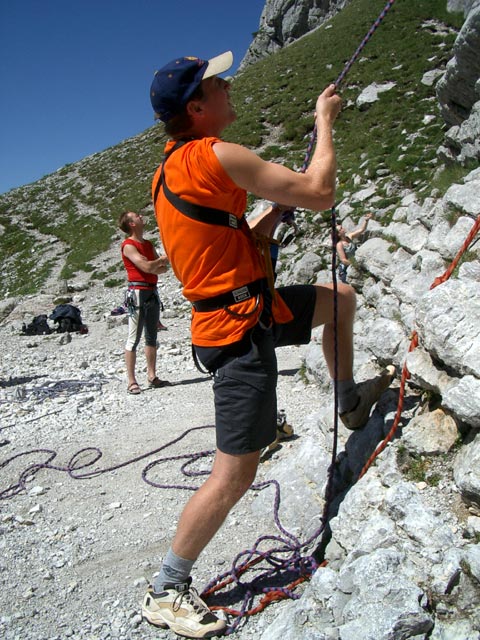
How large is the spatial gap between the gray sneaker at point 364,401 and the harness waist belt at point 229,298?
1.43m

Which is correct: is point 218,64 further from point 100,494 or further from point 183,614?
point 100,494

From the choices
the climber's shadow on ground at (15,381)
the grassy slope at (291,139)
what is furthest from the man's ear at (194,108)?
the climber's shadow on ground at (15,381)

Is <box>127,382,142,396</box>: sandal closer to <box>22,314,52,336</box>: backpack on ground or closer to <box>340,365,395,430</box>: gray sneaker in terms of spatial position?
<box>340,365,395,430</box>: gray sneaker

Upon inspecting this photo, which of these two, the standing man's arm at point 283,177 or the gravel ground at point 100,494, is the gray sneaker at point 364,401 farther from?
the standing man's arm at point 283,177

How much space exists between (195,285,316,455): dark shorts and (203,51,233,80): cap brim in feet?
4.48

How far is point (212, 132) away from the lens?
9.27ft

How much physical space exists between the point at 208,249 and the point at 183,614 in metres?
2.06

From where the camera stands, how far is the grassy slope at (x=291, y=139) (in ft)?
69.2

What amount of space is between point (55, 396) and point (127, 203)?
2636 centimetres

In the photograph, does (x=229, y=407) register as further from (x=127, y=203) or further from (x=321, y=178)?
(x=127, y=203)

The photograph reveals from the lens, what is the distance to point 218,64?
2.70 meters

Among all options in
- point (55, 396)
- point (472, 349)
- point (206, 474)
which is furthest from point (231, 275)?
point (55, 396)

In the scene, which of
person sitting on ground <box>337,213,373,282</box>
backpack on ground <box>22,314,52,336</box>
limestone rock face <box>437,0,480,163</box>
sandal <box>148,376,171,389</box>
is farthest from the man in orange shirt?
backpack on ground <box>22,314,52,336</box>

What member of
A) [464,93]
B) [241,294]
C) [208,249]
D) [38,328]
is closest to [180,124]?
[208,249]
